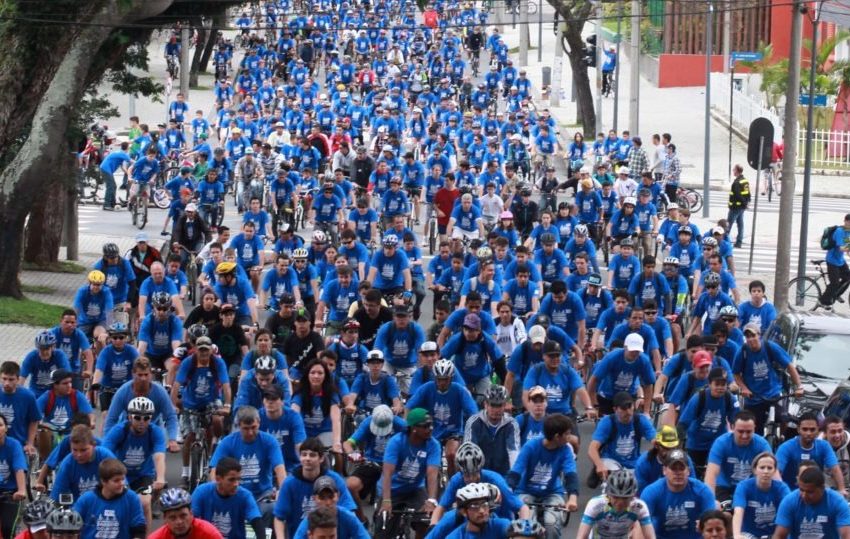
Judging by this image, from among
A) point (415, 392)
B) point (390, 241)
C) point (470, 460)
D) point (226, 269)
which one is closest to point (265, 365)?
point (415, 392)

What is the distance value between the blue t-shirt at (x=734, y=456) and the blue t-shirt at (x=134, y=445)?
Result: 13.2 feet

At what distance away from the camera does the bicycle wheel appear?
93.4 ft

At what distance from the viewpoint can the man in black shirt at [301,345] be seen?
58.0 feet

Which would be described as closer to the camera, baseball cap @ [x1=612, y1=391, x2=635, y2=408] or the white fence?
baseball cap @ [x1=612, y1=391, x2=635, y2=408]

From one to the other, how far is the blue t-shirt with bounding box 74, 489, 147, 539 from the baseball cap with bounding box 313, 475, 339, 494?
1.20 meters

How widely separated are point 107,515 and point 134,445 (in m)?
1.92

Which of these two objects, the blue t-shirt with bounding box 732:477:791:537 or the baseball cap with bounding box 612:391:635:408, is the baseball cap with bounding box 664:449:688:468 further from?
the baseball cap with bounding box 612:391:635:408

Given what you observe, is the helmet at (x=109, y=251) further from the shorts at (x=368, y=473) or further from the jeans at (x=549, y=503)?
the jeans at (x=549, y=503)

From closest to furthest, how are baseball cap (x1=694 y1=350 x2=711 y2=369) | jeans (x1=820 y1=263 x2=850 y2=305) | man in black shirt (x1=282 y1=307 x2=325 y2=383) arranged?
baseball cap (x1=694 y1=350 x2=711 y2=369)
man in black shirt (x1=282 y1=307 x2=325 y2=383)
jeans (x1=820 y1=263 x2=850 y2=305)

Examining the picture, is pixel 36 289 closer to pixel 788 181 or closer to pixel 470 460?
pixel 788 181

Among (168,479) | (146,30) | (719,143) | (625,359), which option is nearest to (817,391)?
(625,359)

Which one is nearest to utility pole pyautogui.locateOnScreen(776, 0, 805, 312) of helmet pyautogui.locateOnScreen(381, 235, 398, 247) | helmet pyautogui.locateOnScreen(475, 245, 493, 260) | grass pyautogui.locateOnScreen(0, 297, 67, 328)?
helmet pyautogui.locateOnScreen(475, 245, 493, 260)

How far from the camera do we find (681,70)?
6656cm

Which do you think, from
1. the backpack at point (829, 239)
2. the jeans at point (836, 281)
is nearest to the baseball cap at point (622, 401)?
the backpack at point (829, 239)
